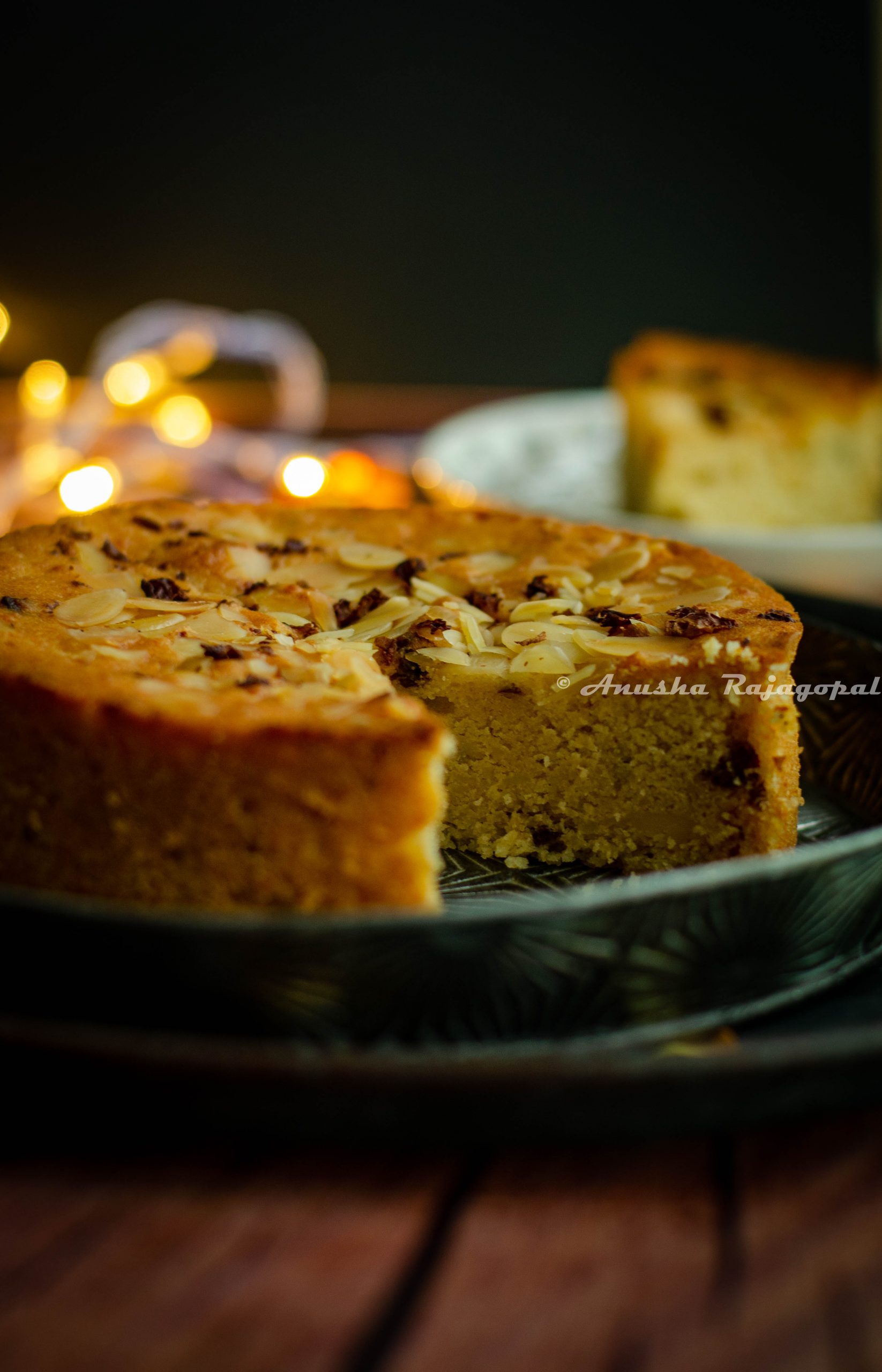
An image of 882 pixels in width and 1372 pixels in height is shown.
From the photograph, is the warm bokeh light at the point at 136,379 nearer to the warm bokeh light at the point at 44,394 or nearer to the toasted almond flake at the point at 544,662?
the warm bokeh light at the point at 44,394

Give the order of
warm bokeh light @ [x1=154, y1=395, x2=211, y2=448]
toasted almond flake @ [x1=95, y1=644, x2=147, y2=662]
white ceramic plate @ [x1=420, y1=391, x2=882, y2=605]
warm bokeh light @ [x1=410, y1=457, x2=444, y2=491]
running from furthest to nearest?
warm bokeh light @ [x1=154, y1=395, x2=211, y2=448], warm bokeh light @ [x1=410, y1=457, x2=444, y2=491], white ceramic plate @ [x1=420, y1=391, x2=882, y2=605], toasted almond flake @ [x1=95, y1=644, x2=147, y2=662]

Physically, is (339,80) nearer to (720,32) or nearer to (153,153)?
(153,153)

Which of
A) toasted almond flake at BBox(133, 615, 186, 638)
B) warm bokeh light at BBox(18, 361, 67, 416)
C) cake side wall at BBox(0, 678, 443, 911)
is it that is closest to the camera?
cake side wall at BBox(0, 678, 443, 911)

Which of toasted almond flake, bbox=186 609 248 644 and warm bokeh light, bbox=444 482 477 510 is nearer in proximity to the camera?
toasted almond flake, bbox=186 609 248 644

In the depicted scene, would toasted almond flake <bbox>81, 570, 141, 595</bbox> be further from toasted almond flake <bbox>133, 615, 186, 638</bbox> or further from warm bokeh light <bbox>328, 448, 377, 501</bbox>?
warm bokeh light <bbox>328, 448, 377, 501</bbox>

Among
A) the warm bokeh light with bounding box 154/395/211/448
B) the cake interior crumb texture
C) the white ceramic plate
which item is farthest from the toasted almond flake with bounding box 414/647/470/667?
the warm bokeh light with bounding box 154/395/211/448

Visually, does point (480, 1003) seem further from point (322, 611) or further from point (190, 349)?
point (190, 349)
